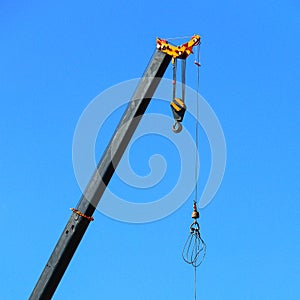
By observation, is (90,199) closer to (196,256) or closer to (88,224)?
(88,224)

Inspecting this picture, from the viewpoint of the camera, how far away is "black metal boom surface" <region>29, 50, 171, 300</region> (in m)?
25.1

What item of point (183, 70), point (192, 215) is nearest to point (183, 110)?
point (183, 70)

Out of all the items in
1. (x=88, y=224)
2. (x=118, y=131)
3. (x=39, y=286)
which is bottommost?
(x=39, y=286)

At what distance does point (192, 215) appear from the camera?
24859 millimetres

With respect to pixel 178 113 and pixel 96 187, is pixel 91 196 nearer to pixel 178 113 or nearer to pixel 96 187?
pixel 96 187

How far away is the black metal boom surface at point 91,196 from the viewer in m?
25.1

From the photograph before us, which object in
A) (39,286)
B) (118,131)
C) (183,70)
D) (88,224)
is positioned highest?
(183,70)

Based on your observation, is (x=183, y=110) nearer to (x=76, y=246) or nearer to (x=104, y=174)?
(x=104, y=174)

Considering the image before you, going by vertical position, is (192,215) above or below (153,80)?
below

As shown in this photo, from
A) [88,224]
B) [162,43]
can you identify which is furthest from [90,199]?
[162,43]

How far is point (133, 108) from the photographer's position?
25328 mm

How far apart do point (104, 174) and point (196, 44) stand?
3973 millimetres

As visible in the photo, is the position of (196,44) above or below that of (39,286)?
above

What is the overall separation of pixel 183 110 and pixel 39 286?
18.7ft
